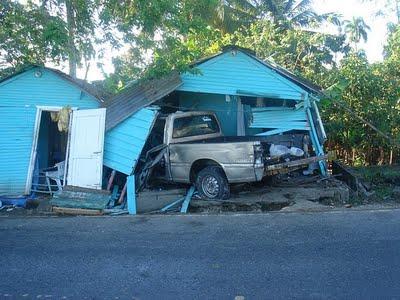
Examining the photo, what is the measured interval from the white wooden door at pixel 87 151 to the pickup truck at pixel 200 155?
40.0 inches

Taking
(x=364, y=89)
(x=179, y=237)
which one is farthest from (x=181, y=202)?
(x=364, y=89)

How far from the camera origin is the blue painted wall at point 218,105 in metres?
12.5

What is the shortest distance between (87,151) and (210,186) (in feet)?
10.6

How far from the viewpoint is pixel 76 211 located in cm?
966

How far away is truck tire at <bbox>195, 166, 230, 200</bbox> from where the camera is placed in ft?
31.1

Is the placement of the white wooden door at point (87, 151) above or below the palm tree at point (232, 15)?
below

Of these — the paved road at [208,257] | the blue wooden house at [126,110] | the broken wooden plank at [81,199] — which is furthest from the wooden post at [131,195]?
the paved road at [208,257]

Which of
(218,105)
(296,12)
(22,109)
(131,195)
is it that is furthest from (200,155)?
(296,12)

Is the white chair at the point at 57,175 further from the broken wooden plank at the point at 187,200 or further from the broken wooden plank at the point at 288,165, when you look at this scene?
the broken wooden plank at the point at 288,165

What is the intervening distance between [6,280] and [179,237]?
8.82ft

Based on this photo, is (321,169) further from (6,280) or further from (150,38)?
(6,280)

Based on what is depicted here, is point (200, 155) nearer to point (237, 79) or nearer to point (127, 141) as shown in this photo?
point (127, 141)

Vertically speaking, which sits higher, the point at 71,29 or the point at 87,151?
the point at 71,29

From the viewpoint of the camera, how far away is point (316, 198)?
379 inches
